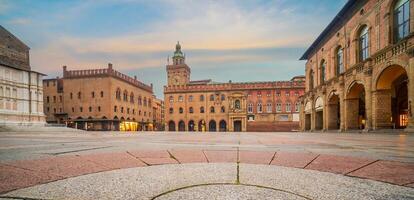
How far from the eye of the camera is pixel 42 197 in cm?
120

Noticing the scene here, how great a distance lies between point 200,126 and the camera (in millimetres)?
51844

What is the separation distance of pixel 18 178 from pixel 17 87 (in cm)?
4330

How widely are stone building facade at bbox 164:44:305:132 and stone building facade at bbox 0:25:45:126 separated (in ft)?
79.3

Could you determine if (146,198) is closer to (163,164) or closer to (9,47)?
(163,164)

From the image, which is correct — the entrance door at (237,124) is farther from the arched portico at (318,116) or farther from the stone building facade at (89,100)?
the arched portico at (318,116)

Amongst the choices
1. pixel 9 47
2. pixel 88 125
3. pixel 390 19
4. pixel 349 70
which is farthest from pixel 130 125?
pixel 390 19

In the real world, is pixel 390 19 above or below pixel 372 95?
above

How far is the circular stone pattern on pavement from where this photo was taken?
4.08ft

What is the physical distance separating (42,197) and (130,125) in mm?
52463

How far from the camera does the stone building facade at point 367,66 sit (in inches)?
501

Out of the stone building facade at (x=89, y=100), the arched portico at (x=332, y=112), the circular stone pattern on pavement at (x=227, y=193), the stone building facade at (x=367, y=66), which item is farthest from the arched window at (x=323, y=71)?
the stone building facade at (x=89, y=100)

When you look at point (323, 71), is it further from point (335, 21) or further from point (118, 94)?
point (118, 94)

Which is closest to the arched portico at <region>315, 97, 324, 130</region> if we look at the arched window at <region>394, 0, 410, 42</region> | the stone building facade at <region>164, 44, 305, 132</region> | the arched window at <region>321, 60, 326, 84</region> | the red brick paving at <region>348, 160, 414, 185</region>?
the arched window at <region>321, 60, 326, 84</region>

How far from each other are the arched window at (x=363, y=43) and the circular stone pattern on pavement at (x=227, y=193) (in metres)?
19.0
